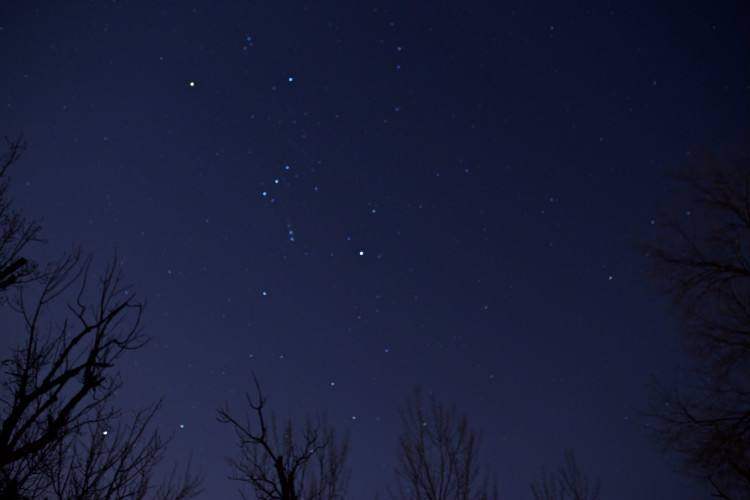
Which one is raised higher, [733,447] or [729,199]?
[729,199]

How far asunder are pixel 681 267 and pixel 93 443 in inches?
371

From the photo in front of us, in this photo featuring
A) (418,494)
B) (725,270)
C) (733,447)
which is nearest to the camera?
(733,447)

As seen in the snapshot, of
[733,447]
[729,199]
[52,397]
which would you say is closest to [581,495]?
[733,447]

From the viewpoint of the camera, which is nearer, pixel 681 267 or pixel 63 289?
pixel 63 289

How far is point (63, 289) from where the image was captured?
4875mm

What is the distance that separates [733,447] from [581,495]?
12183 mm

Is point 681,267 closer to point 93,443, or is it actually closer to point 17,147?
point 93,443

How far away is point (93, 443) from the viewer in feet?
17.9

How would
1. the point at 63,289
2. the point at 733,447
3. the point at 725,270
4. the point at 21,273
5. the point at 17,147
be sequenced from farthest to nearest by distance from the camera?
the point at 725,270 < the point at 733,447 < the point at 17,147 < the point at 63,289 < the point at 21,273

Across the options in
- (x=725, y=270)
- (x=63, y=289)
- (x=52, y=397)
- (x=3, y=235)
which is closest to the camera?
(x=52, y=397)

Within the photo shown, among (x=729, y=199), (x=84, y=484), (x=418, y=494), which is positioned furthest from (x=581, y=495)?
(x=84, y=484)

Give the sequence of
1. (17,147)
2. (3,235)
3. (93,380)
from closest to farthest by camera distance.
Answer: (93,380), (3,235), (17,147)

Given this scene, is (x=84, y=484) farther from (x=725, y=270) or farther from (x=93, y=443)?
(x=725, y=270)

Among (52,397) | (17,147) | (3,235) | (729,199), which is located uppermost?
(729,199)
